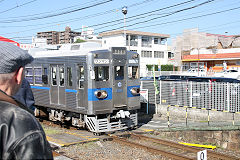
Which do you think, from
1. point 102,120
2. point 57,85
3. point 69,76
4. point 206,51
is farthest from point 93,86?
point 206,51

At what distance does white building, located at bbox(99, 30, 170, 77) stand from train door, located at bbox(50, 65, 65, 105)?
39.9 m

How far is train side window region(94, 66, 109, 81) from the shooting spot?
11703mm

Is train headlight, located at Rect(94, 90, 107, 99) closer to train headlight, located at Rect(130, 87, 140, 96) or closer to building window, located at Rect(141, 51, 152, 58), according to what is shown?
train headlight, located at Rect(130, 87, 140, 96)

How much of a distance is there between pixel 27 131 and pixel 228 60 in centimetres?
4441

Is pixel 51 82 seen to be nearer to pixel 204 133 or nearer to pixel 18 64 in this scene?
pixel 204 133

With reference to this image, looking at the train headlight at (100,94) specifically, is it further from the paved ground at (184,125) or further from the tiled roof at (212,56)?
the tiled roof at (212,56)

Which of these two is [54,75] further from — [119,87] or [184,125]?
[184,125]

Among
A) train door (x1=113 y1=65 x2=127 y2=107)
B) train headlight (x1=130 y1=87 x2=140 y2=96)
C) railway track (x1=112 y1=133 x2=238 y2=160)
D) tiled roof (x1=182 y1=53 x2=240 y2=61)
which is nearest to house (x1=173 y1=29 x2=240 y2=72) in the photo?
tiled roof (x1=182 y1=53 x2=240 y2=61)

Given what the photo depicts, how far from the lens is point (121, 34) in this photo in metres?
54.2

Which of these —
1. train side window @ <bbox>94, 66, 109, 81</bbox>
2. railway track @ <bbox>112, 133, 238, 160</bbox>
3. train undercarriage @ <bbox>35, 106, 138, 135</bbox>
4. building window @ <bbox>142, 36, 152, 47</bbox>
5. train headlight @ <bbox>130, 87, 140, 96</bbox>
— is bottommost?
railway track @ <bbox>112, 133, 238, 160</bbox>

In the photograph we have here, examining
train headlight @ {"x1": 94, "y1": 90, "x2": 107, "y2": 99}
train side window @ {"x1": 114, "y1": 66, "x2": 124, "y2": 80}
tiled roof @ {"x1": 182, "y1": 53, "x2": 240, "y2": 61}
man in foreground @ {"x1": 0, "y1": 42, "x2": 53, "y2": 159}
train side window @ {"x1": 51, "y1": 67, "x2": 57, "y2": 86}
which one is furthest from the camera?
tiled roof @ {"x1": 182, "y1": 53, "x2": 240, "y2": 61}

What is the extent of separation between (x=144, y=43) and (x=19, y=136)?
2193 inches

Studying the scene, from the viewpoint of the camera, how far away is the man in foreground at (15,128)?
1.62 metres

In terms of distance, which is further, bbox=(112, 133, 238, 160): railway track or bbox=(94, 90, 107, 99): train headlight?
bbox=(94, 90, 107, 99): train headlight
